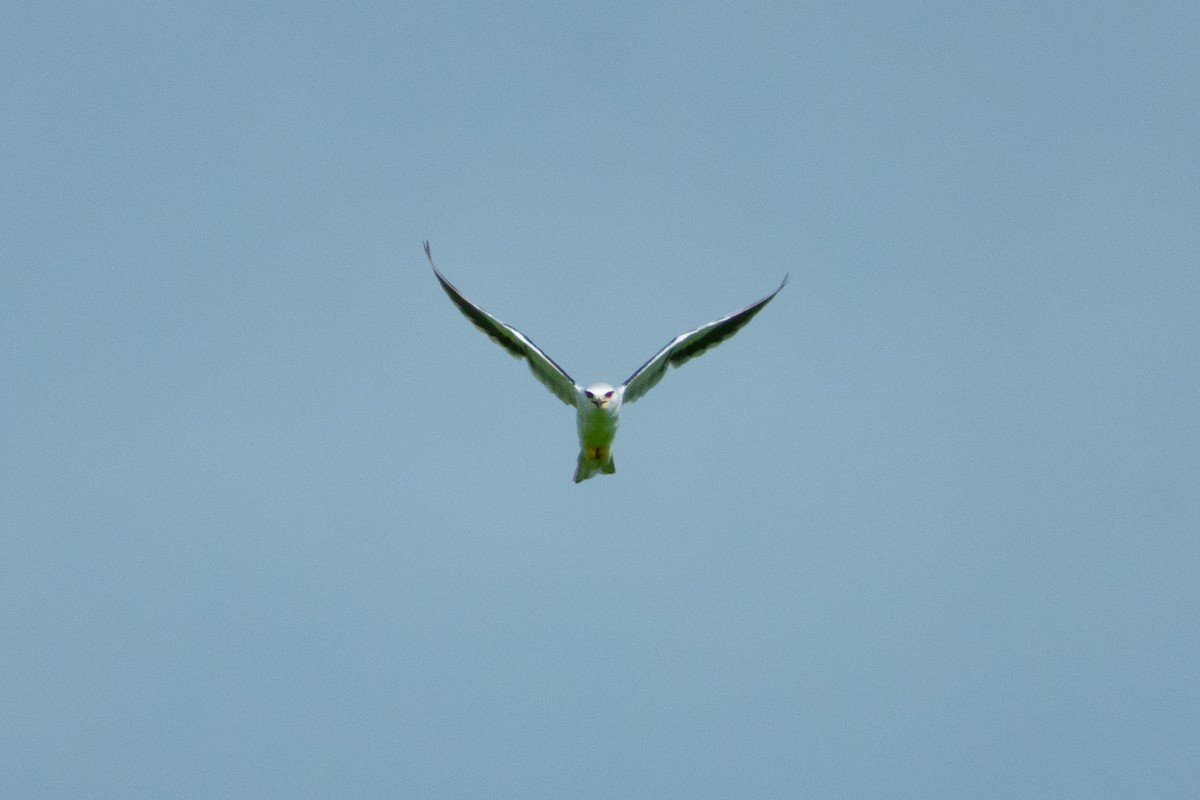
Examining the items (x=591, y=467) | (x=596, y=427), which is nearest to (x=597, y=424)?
(x=596, y=427)

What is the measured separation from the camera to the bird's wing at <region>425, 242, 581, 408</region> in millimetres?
21266

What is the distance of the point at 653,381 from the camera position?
22.1 m

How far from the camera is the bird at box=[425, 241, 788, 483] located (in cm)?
2092

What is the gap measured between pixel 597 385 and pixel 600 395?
0.48 metres

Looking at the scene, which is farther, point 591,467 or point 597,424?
point 591,467

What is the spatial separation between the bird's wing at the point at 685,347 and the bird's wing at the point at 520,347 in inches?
40.5

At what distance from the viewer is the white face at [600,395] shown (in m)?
20.6

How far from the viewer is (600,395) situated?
2061 cm

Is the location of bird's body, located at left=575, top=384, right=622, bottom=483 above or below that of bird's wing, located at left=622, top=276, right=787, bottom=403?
below

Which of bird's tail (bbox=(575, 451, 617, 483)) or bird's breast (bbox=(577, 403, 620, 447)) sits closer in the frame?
bird's breast (bbox=(577, 403, 620, 447))

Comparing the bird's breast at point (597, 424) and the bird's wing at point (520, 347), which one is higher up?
the bird's wing at point (520, 347)

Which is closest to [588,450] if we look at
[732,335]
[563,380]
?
[563,380]

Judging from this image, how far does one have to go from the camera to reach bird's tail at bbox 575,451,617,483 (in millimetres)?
21906

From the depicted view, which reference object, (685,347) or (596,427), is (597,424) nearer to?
(596,427)
